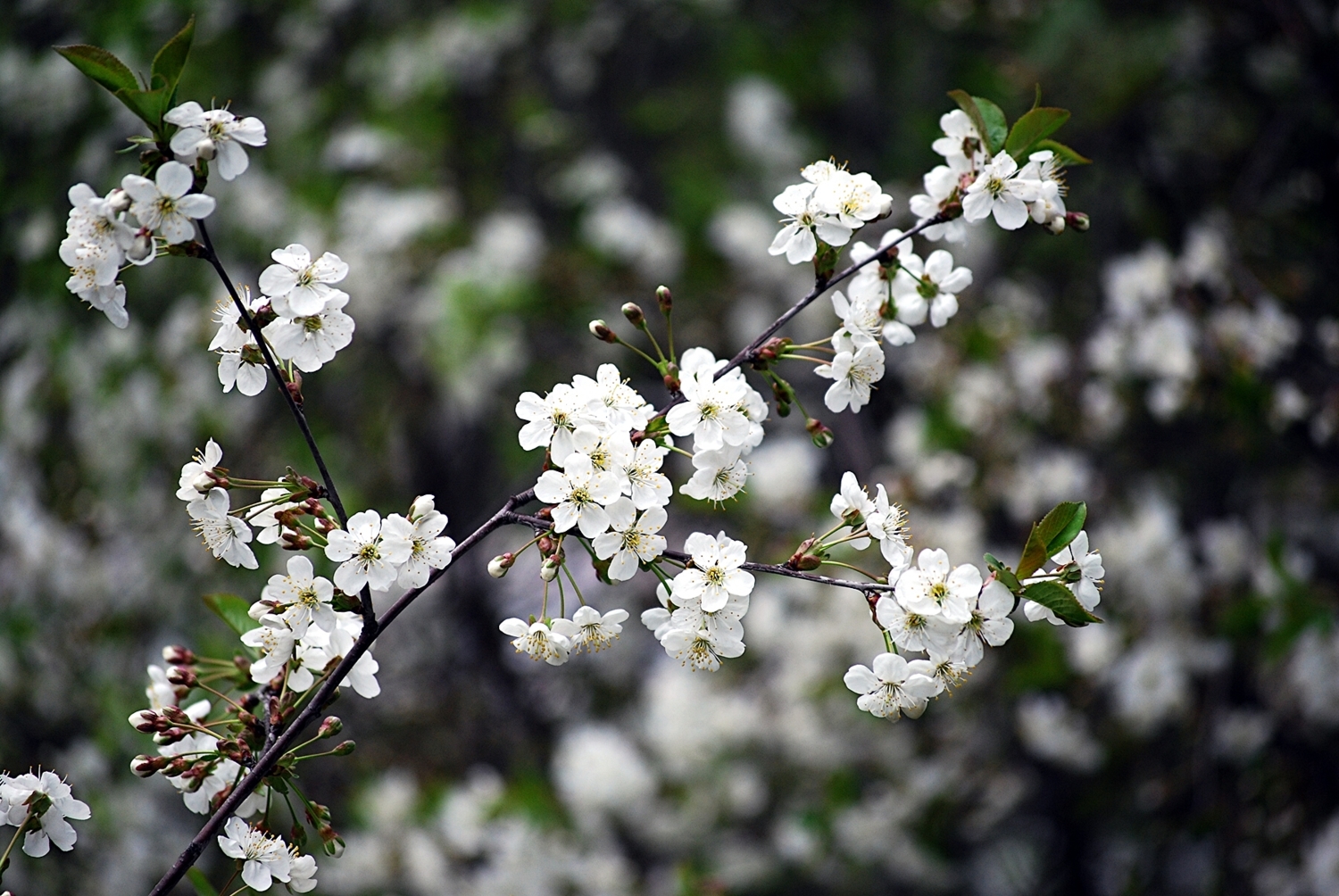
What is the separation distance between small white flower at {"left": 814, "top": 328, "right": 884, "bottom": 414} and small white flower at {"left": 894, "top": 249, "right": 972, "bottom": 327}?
10cm

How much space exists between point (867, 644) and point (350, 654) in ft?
7.50

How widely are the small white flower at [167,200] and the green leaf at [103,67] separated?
0.08 m

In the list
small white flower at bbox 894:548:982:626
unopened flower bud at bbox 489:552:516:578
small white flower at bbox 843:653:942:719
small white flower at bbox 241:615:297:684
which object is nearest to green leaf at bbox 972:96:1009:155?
Result: small white flower at bbox 894:548:982:626

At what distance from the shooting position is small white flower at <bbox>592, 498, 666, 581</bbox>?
2.97 ft

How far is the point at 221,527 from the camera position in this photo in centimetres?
96

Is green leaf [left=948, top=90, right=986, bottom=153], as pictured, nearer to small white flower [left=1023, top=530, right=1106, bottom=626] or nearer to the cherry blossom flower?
small white flower [left=1023, top=530, right=1106, bottom=626]

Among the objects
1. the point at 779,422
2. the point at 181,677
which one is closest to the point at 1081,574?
the point at 181,677

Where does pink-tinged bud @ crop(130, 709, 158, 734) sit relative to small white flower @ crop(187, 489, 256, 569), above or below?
below

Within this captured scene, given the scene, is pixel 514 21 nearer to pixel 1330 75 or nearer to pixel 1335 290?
pixel 1330 75

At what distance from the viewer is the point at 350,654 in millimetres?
905

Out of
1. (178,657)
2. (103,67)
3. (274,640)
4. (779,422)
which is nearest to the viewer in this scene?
(103,67)

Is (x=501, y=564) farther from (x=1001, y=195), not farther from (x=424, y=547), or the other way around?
(x=1001, y=195)

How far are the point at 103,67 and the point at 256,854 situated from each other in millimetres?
741

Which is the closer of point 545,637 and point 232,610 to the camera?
point 545,637
